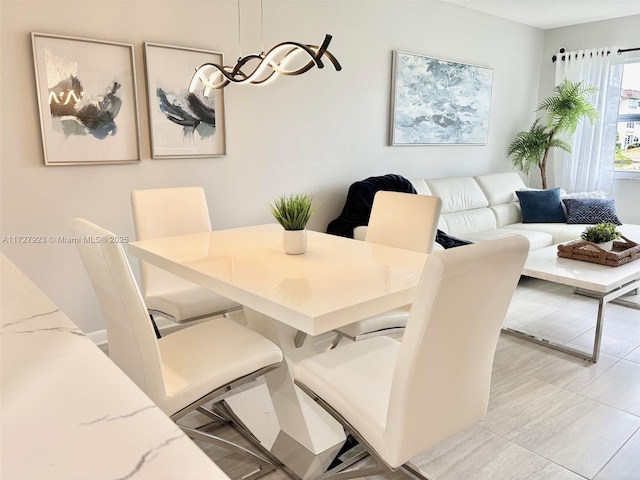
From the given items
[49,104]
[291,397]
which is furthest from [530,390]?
[49,104]

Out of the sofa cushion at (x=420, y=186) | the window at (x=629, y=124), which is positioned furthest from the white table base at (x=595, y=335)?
the window at (x=629, y=124)

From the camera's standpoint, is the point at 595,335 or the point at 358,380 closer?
the point at 358,380

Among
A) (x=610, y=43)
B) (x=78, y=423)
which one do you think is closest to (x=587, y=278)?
(x=78, y=423)

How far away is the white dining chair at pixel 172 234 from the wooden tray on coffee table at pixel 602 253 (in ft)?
7.69

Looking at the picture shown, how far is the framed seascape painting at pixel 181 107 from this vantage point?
9.88ft

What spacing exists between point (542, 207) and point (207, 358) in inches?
170

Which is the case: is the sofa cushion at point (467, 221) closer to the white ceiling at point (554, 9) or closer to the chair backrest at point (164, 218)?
the white ceiling at point (554, 9)

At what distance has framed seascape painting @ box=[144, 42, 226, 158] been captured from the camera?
3.01 metres

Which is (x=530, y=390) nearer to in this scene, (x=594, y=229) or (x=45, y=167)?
(x=594, y=229)

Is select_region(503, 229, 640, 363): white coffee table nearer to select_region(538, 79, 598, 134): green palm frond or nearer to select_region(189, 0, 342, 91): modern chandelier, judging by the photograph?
select_region(189, 0, 342, 91): modern chandelier

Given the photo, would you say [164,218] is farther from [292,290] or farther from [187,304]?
[292,290]

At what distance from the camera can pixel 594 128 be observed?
5.49 meters

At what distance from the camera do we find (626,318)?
3510 mm

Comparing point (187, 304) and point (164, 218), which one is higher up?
point (164, 218)
